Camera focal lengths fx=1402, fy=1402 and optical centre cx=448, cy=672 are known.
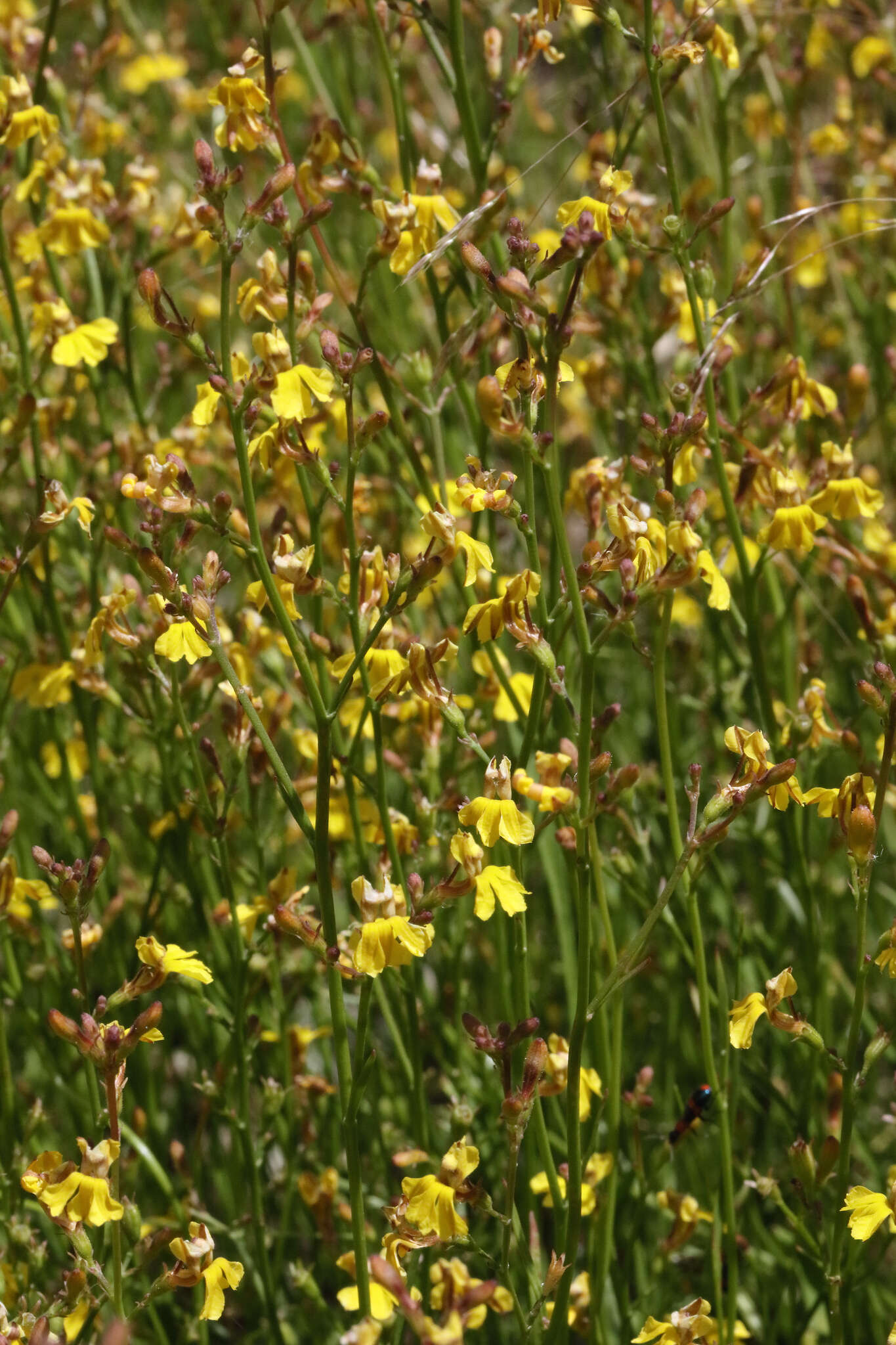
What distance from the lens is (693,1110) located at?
2.21m

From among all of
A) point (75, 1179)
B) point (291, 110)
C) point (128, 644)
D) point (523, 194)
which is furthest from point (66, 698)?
point (291, 110)

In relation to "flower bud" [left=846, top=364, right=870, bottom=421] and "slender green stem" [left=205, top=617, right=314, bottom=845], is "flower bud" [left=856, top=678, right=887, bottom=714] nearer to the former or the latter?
"slender green stem" [left=205, top=617, right=314, bottom=845]

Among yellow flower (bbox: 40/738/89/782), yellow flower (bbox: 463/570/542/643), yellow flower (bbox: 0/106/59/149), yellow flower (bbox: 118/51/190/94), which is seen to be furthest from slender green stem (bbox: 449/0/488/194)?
yellow flower (bbox: 118/51/190/94)

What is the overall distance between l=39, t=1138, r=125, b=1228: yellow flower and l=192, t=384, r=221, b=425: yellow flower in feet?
3.19

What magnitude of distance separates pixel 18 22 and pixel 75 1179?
267 cm

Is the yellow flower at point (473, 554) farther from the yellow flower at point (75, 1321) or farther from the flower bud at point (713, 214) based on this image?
the yellow flower at point (75, 1321)

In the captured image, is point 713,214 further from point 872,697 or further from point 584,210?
point 872,697

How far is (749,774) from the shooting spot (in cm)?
183

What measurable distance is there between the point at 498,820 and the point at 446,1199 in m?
0.49

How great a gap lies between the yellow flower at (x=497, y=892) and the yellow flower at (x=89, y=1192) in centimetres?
53

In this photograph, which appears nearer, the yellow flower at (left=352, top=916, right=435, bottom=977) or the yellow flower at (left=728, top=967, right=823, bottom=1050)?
the yellow flower at (left=352, top=916, right=435, bottom=977)

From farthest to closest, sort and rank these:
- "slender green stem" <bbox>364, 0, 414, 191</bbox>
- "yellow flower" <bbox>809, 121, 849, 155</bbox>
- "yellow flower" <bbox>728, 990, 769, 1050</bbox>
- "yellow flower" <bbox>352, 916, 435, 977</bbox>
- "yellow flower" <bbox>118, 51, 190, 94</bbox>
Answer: "yellow flower" <bbox>118, 51, 190, 94</bbox>, "yellow flower" <bbox>809, 121, 849, 155</bbox>, "slender green stem" <bbox>364, 0, 414, 191</bbox>, "yellow flower" <bbox>728, 990, 769, 1050</bbox>, "yellow flower" <bbox>352, 916, 435, 977</bbox>

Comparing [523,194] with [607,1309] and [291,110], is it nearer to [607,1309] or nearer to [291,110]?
[291,110]

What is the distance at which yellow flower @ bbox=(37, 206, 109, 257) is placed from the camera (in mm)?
2799
